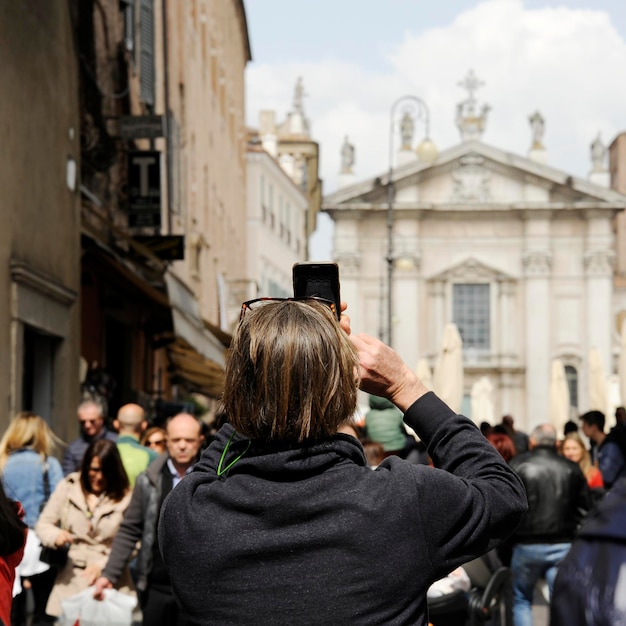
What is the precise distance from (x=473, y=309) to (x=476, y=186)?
5.32 meters

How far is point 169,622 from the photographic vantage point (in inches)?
260

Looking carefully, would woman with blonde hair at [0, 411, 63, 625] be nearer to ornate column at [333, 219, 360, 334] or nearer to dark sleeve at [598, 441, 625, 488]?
dark sleeve at [598, 441, 625, 488]

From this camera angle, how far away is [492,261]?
59.9 metres

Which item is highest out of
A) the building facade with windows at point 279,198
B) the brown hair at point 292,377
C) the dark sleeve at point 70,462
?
the building facade with windows at point 279,198

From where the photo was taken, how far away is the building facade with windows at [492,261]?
193 feet

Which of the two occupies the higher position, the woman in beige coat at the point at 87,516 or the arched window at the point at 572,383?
the woman in beige coat at the point at 87,516

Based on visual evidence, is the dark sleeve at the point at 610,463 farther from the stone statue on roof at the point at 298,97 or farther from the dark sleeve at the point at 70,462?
the stone statue on roof at the point at 298,97

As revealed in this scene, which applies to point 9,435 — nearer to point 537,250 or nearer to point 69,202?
point 69,202

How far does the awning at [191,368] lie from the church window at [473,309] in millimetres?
30656

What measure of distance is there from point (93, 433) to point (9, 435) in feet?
5.46

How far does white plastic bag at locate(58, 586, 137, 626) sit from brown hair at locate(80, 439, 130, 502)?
83 centimetres

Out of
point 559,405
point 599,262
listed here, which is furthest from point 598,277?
point 559,405

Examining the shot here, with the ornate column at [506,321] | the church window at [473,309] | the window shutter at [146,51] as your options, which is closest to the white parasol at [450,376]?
the window shutter at [146,51]

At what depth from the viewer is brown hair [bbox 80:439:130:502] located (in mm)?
7398
